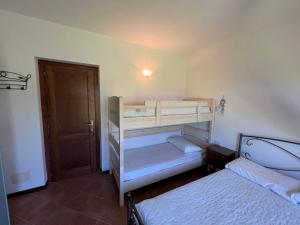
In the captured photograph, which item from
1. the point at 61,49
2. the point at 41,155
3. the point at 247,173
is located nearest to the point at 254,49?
the point at 247,173

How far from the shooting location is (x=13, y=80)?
202 centimetres

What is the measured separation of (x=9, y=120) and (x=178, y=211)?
8.20 feet

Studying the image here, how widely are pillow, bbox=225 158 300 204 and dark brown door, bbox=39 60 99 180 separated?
2.50 metres

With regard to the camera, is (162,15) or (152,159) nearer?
(162,15)

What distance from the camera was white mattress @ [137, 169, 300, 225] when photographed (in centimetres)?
125

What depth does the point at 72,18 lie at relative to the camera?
2.06 m

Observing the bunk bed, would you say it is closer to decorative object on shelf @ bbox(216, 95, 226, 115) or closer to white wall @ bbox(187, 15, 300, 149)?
decorative object on shelf @ bbox(216, 95, 226, 115)

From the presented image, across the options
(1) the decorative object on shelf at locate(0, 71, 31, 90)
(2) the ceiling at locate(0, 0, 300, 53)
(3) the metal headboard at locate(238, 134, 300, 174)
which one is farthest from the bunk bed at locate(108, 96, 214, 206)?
(1) the decorative object on shelf at locate(0, 71, 31, 90)

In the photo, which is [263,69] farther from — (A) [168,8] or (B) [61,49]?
(B) [61,49]

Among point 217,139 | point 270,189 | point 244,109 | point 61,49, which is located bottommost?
point 270,189

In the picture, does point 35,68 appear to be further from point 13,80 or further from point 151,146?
point 151,146

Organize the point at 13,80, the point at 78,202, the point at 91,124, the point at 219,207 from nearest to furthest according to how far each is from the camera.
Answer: the point at 219,207
the point at 13,80
the point at 78,202
the point at 91,124

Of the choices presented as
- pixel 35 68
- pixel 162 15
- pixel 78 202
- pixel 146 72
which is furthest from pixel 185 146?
pixel 35 68

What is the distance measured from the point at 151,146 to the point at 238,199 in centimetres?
Answer: 187
